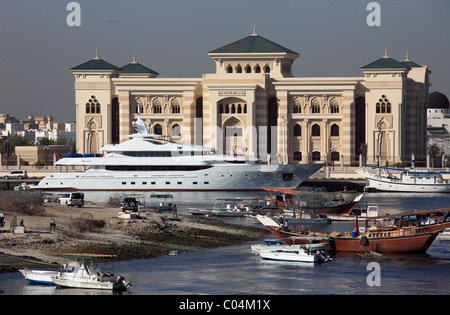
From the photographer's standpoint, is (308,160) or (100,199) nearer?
(100,199)

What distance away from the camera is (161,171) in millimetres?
111938

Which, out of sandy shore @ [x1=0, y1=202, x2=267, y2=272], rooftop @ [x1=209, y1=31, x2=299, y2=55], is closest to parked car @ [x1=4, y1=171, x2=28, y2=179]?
rooftop @ [x1=209, y1=31, x2=299, y2=55]

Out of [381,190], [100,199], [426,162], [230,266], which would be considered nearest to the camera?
[230,266]

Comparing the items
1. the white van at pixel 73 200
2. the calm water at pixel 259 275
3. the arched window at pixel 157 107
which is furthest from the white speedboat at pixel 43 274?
the arched window at pixel 157 107

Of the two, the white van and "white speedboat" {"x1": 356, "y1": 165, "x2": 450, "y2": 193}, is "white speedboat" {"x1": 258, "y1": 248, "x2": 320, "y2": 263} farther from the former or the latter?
"white speedboat" {"x1": 356, "y1": 165, "x2": 450, "y2": 193}

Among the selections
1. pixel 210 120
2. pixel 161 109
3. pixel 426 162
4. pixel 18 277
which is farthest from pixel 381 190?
pixel 18 277

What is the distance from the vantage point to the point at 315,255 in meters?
56.5

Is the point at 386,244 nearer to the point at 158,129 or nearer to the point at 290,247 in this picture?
the point at 290,247

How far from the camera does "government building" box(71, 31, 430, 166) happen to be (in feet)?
444

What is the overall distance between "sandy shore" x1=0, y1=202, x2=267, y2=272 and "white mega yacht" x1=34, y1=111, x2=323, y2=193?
34546 millimetres

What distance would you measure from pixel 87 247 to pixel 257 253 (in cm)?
988

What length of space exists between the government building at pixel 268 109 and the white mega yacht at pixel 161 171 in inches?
764

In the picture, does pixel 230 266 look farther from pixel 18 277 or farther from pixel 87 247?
pixel 18 277
